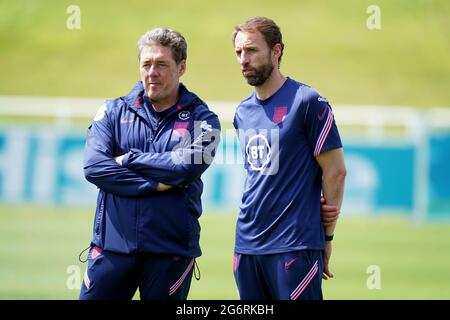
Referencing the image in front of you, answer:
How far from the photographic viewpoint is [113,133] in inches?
171

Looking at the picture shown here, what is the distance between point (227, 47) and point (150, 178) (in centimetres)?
1726

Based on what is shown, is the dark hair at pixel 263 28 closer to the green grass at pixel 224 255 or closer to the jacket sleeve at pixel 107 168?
the jacket sleeve at pixel 107 168

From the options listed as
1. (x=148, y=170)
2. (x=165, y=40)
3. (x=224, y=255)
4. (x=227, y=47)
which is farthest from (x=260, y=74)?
(x=227, y=47)

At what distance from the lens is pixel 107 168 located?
422 centimetres

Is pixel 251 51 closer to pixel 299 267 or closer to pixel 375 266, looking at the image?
pixel 299 267

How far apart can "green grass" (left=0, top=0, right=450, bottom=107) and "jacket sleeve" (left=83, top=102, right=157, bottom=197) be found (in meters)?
14.8

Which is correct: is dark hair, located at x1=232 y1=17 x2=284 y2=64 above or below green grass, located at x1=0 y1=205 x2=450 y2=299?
above

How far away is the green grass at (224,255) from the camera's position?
7770 millimetres

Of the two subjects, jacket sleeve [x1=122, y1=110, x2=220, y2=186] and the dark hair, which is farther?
the dark hair

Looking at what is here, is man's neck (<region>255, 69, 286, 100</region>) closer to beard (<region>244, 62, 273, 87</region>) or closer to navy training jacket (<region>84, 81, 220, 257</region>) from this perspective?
beard (<region>244, 62, 273, 87</region>)

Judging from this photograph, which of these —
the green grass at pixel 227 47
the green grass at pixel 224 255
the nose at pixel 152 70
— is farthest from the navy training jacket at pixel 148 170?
the green grass at pixel 227 47

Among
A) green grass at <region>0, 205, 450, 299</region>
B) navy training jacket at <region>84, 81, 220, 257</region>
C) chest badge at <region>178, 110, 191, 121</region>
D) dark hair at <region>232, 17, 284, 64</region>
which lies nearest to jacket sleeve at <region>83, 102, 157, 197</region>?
navy training jacket at <region>84, 81, 220, 257</region>

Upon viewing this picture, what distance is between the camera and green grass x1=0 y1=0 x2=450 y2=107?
19688mm

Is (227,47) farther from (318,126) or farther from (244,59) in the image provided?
(318,126)
